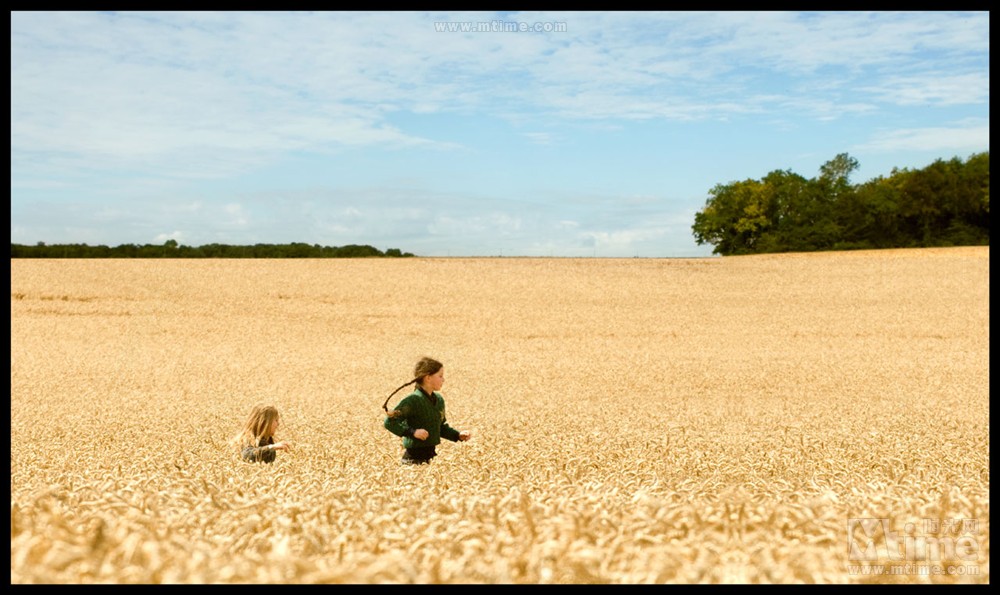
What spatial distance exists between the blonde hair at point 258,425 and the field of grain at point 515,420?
0.38 m

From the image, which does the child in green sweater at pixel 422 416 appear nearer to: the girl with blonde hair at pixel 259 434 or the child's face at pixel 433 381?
the child's face at pixel 433 381

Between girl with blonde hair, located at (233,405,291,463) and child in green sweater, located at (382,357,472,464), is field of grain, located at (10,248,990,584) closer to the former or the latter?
child in green sweater, located at (382,357,472,464)

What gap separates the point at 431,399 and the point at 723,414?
818 cm

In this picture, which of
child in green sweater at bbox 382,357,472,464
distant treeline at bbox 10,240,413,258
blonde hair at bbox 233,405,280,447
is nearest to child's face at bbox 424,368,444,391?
child in green sweater at bbox 382,357,472,464

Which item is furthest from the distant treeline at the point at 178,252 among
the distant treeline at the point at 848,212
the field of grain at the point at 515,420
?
the distant treeline at the point at 848,212

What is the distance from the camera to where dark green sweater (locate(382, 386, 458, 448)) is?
5.90m

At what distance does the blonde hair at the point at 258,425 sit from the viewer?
6496mm

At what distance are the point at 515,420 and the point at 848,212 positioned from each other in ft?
177

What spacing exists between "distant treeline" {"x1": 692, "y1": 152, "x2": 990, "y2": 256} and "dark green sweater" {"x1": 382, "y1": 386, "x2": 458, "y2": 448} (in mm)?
55133

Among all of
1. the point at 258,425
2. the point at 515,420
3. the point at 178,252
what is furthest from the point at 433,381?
the point at 178,252

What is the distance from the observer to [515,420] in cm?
1173

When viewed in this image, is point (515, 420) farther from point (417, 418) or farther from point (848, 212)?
point (848, 212)
